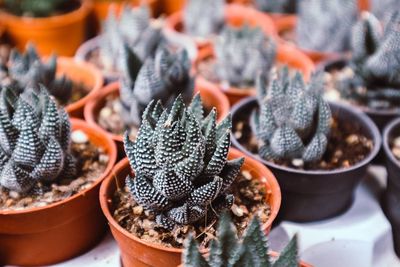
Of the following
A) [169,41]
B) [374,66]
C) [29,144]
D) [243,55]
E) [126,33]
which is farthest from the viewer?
[169,41]

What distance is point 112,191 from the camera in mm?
1210

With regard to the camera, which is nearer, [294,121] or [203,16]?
[294,121]

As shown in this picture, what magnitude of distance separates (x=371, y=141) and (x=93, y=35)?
4.74 ft

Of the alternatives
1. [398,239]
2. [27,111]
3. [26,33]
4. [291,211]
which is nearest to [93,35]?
[26,33]

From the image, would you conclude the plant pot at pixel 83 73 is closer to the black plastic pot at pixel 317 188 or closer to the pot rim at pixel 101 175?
the pot rim at pixel 101 175

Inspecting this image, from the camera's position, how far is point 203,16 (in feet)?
6.78

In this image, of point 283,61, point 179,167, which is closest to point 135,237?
point 179,167

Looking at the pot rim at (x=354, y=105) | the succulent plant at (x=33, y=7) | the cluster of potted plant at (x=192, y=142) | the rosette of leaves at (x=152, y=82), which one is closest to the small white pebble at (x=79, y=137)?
the cluster of potted plant at (x=192, y=142)

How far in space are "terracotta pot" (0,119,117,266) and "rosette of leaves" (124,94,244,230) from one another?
20 cm

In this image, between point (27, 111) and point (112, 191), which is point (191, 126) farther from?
point (27, 111)

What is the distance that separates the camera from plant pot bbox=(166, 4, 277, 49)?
2.08 m

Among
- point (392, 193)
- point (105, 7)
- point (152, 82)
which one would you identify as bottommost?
point (392, 193)

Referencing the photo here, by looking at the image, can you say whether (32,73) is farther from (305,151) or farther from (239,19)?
(239,19)

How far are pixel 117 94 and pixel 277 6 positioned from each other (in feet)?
3.14
